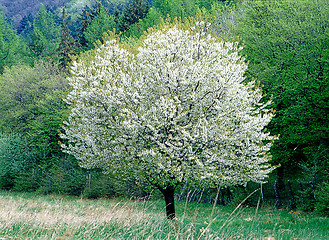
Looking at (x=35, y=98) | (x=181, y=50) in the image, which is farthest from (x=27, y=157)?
(x=181, y=50)

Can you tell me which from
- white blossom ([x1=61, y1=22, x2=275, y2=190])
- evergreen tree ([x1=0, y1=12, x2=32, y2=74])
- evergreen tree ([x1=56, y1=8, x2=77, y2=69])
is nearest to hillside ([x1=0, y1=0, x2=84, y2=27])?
evergreen tree ([x1=0, y1=12, x2=32, y2=74])

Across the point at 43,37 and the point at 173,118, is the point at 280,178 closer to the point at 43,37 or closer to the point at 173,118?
the point at 173,118

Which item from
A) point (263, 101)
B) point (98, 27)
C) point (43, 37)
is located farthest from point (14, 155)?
point (98, 27)

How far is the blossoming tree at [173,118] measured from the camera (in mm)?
10141

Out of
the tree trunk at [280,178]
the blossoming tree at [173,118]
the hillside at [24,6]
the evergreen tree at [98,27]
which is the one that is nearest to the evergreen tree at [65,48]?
the evergreen tree at [98,27]

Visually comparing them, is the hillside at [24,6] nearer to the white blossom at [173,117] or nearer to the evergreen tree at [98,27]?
the evergreen tree at [98,27]

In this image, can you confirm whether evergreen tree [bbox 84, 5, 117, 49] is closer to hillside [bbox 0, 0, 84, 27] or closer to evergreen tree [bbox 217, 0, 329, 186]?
evergreen tree [bbox 217, 0, 329, 186]

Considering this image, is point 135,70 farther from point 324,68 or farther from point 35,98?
point 35,98

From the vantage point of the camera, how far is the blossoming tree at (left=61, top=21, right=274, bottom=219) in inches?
399

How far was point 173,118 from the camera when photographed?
1019 cm

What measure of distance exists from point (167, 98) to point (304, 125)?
46.1 ft

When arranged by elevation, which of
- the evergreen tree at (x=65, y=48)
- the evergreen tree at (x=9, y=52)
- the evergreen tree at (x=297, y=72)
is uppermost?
the evergreen tree at (x=9, y=52)

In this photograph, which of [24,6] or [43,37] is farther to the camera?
[24,6]

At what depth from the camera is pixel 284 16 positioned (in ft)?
69.6
